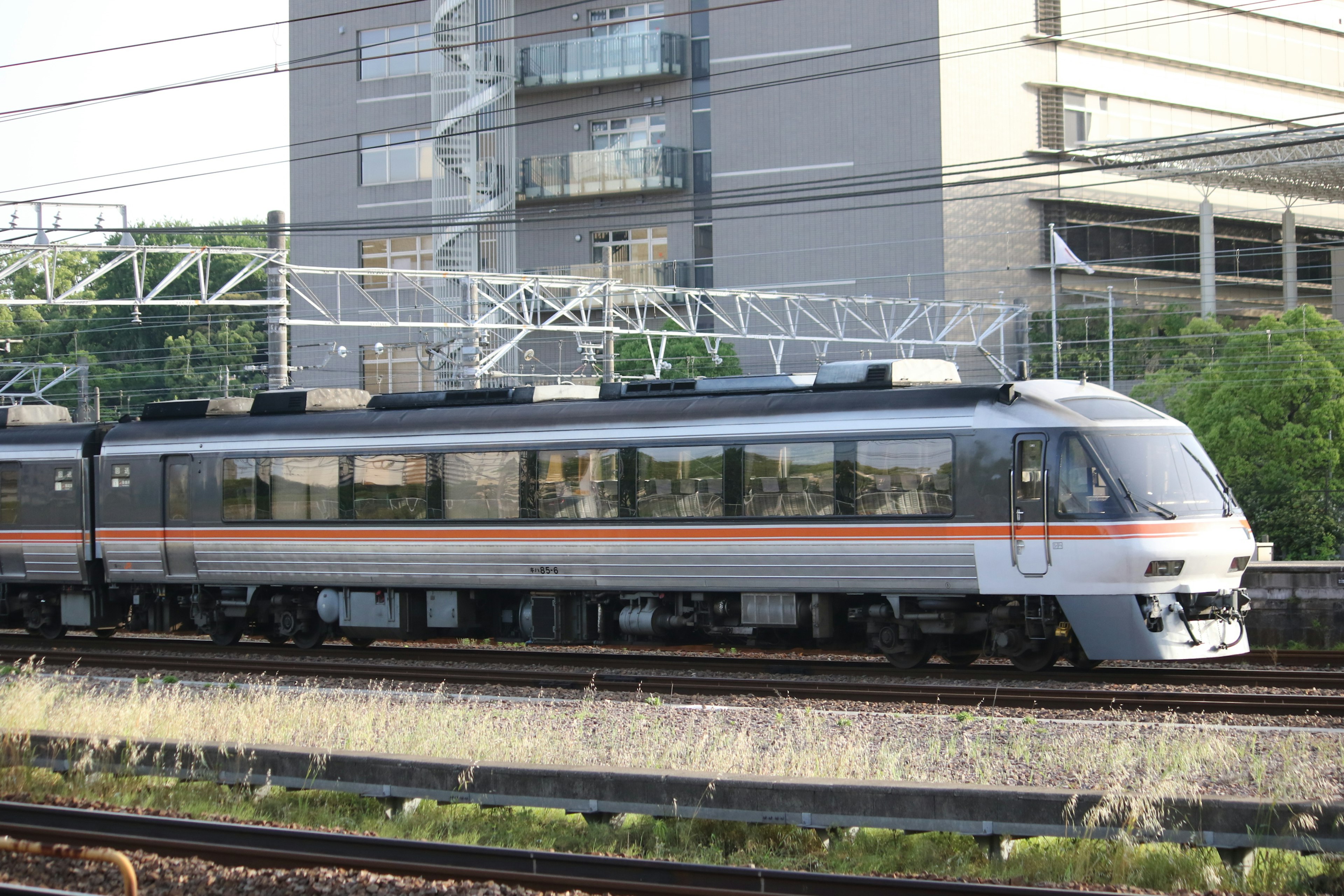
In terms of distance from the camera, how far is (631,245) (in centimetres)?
5550

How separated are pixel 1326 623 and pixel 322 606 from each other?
45.6ft

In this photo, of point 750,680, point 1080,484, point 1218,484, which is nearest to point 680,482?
point 750,680

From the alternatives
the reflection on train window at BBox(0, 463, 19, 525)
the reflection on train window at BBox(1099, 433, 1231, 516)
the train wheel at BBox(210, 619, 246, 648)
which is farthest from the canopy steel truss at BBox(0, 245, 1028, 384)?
the reflection on train window at BBox(1099, 433, 1231, 516)

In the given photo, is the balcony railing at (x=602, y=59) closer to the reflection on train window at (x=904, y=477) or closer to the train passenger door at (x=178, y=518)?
the train passenger door at (x=178, y=518)

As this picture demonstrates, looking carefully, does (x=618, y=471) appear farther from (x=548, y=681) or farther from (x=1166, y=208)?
(x=1166, y=208)

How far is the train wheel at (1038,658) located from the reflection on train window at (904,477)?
1.91m

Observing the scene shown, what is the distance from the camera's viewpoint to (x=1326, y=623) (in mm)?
19281

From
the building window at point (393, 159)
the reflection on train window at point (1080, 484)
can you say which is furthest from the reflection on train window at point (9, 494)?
the building window at point (393, 159)

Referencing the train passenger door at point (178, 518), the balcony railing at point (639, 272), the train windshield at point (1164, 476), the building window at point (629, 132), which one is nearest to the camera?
the train windshield at point (1164, 476)

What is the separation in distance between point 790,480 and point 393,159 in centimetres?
4551

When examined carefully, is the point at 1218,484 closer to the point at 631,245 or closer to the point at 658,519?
the point at 658,519

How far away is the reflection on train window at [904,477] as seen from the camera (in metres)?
15.5

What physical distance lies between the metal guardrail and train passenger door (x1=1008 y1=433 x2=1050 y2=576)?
5.80 meters

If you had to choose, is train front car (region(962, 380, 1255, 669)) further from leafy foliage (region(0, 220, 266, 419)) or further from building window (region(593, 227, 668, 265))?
leafy foliage (region(0, 220, 266, 419))
